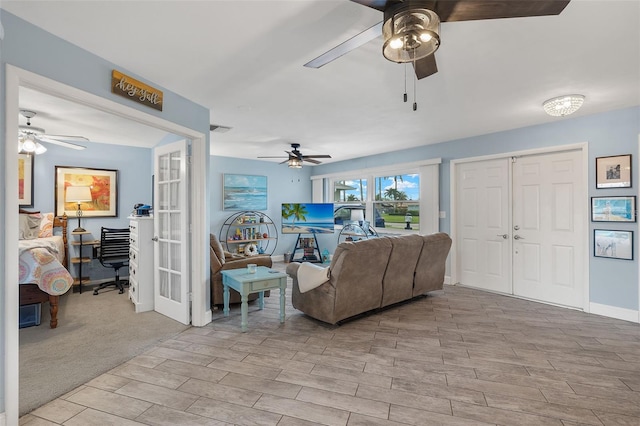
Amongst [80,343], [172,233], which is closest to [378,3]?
[172,233]

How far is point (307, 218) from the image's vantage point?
7.06 metres

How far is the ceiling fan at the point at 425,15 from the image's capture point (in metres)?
1.43

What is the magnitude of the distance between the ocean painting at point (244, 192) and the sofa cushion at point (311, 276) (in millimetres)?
3736

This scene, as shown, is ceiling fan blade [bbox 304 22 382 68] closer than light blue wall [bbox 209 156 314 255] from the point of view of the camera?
Yes

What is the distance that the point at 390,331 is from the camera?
322 centimetres

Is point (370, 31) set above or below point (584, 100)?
below

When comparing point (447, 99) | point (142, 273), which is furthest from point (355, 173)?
point (142, 273)

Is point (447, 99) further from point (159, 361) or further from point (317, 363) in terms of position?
point (159, 361)

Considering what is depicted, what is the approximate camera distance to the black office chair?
4.79 meters

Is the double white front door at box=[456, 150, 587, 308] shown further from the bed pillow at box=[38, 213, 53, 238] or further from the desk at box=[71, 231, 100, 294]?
the bed pillow at box=[38, 213, 53, 238]

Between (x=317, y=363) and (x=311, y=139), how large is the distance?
3.55m

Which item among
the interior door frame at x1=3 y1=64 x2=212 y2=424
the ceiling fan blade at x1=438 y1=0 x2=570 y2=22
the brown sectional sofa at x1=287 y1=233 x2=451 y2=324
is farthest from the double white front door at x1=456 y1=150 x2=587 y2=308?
the interior door frame at x1=3 y1=64 x2=212 y2=424

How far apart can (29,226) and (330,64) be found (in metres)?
4.97

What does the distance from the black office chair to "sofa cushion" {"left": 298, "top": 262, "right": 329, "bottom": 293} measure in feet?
10.3
